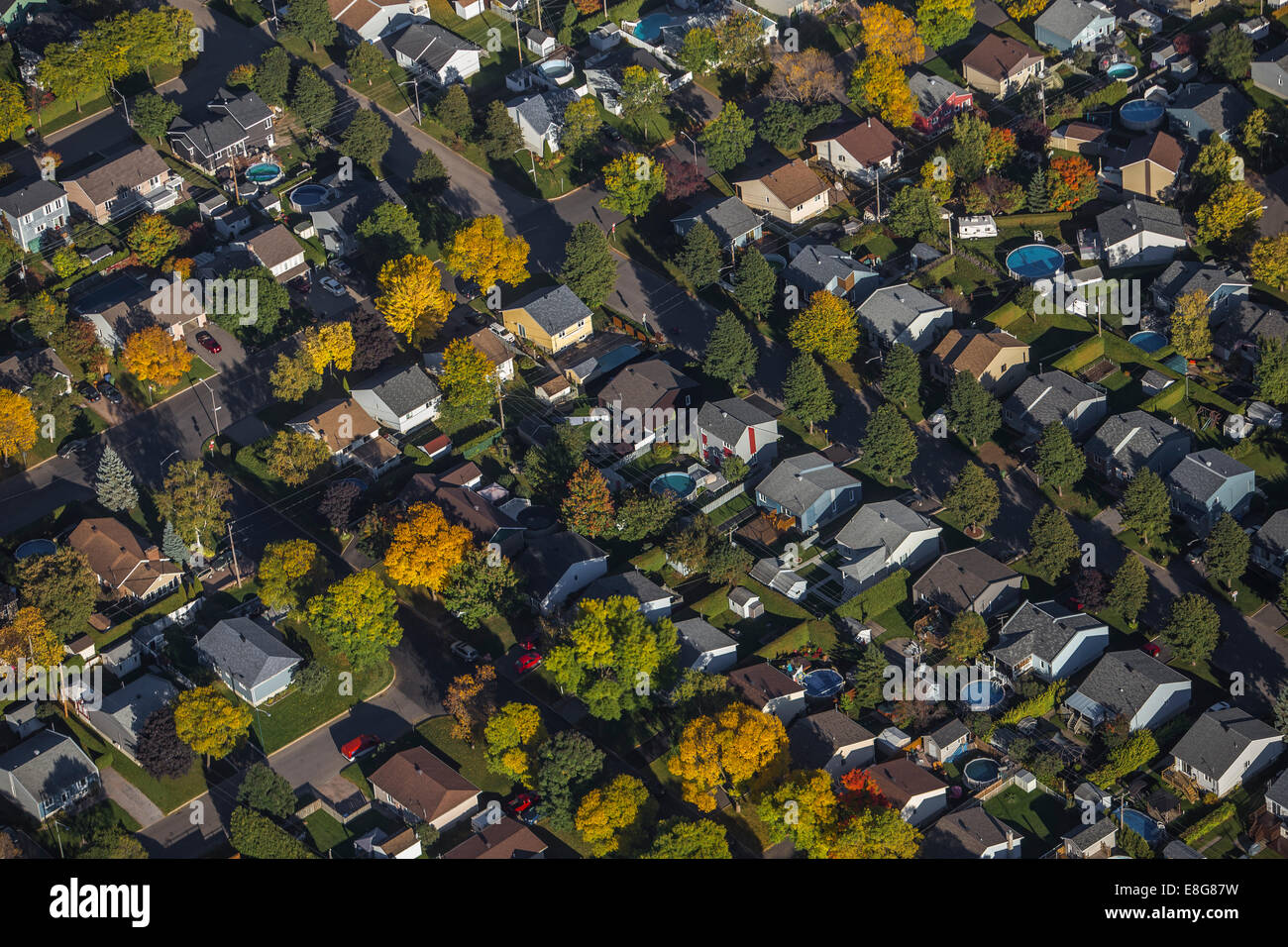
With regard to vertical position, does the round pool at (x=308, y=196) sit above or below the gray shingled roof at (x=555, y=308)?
above

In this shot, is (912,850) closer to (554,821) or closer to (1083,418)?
(554,821)

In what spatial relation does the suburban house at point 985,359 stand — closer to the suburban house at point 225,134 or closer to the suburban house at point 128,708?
the suburban house at point 128,708

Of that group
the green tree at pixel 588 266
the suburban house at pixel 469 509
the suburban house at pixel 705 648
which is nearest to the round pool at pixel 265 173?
the green tree at pixel 588 266

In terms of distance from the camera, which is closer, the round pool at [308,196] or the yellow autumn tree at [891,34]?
the round pool at [308,196]

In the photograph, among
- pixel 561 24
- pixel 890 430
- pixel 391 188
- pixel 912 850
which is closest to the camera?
pixel 912 850

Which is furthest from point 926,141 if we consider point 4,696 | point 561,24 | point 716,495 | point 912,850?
point 4,696

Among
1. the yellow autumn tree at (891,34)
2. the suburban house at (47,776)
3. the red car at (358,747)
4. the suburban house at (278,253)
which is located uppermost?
the yellow autumn tree at (891,34)

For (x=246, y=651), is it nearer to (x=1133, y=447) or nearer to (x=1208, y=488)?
(x=1133, y=447)

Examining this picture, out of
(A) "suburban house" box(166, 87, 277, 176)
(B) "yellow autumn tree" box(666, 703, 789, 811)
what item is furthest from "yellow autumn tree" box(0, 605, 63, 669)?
(A) "suburban house" box(166, 87, 277, 176)
